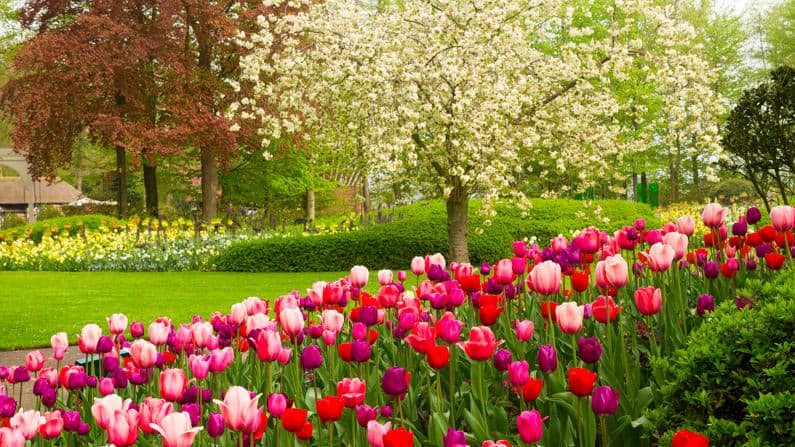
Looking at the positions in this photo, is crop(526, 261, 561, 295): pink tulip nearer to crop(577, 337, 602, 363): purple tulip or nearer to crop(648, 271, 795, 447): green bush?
crop(577, 337, 602, 363): purple tulip

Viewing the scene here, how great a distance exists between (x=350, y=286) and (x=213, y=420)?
1988mm

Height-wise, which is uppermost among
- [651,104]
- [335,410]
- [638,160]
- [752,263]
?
[651,104]

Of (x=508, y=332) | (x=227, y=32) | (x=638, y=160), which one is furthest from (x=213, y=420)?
(x=638, y=160)

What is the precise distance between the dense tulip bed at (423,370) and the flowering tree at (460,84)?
5.16 m

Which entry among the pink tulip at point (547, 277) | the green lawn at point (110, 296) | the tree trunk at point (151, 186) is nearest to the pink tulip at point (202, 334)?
the pink tulip at point (547, 277)

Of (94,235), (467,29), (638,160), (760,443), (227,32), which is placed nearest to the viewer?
(760,443)

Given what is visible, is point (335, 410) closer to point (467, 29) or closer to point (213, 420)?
point (213, 420)

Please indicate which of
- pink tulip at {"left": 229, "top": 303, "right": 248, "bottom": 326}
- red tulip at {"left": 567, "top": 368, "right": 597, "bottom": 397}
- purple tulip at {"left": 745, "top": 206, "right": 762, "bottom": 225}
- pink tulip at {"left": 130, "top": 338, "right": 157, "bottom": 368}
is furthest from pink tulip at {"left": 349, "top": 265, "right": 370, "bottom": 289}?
purple tulip at {"left": 745, "top": 206, "right": 762, "bottom": 225}

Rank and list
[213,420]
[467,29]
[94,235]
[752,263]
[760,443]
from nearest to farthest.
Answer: [760,443] < [213,420] < [752,263] < [467,29] < [94,235]

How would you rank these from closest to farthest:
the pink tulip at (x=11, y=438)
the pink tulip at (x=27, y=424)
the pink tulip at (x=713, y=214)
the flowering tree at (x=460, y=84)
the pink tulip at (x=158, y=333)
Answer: the pink tulip at (x=11, y=438), the pink tulip at (x=27, y=424), the pink tulip at (x=158, y=333), the pink tulip at (x=713, y=214), the flowering tree at (x=460, y=84)

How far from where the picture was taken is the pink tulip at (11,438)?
2002 mm

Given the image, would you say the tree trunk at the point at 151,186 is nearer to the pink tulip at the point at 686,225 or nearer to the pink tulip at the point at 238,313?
the pink tulip at the point at 238,313

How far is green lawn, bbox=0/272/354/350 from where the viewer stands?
8570 mm

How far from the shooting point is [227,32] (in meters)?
19.6
